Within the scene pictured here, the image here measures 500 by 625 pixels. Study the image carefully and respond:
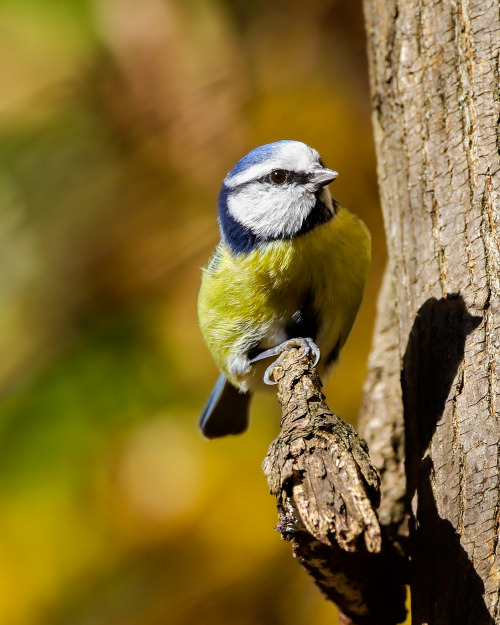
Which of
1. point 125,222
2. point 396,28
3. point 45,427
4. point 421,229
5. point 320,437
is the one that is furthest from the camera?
point 125,222

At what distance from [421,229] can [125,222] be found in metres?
1.46

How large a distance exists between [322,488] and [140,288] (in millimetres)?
1769

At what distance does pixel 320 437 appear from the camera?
1.07 m

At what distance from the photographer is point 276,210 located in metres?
1.70

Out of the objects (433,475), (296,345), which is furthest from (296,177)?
(433,475)

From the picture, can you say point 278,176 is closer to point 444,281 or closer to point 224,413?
point 444,281

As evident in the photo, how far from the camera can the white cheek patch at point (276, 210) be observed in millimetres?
1683

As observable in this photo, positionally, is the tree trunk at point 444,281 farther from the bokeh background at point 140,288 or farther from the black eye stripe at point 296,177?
the bokeh background at point 140,288

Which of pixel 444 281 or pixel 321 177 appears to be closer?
pixel 444 281

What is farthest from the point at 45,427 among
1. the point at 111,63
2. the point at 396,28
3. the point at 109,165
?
the point at 396,28

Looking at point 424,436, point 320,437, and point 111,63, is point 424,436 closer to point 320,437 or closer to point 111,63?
point 320,437

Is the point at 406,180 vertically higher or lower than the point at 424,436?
higher

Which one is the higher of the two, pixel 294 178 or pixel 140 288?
pixel 294 178

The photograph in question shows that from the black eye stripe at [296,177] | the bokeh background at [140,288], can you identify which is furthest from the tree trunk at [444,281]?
the bokeh background at [140,288]
